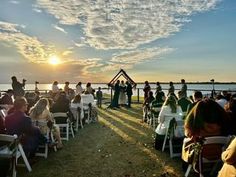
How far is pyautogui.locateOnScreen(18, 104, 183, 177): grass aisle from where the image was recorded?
644 centimetres

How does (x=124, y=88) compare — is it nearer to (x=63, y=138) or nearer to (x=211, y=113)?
(x=63, y=138)

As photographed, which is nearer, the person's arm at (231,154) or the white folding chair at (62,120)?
the person's arm at (231,154)

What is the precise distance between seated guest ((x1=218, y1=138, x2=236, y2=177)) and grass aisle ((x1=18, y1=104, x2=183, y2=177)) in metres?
2.90

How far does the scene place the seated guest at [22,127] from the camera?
650cm

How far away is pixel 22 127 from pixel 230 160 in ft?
15.4

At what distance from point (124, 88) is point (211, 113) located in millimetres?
18616

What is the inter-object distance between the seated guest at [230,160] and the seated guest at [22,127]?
4.33 meters

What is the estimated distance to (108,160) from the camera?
745 cm

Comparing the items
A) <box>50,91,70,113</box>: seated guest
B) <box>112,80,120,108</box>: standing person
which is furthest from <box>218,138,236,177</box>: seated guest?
<box>112,80,120,108</box>: standing person

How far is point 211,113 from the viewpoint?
5.01 meters

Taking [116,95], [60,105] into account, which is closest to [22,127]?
[60,105]

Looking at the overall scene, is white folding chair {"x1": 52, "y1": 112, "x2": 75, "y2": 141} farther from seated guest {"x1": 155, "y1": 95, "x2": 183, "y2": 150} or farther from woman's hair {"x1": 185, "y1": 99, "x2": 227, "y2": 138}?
woman's hair {"x1": 185, "y1": 99, "x2": 227, "y2": 138}

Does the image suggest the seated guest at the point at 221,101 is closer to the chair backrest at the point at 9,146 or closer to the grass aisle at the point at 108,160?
the grass aisle at the point at 108,160

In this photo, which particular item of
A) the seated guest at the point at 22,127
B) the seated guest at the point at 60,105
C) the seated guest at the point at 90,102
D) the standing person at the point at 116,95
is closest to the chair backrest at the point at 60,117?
the seated guest at the point at 60,105
